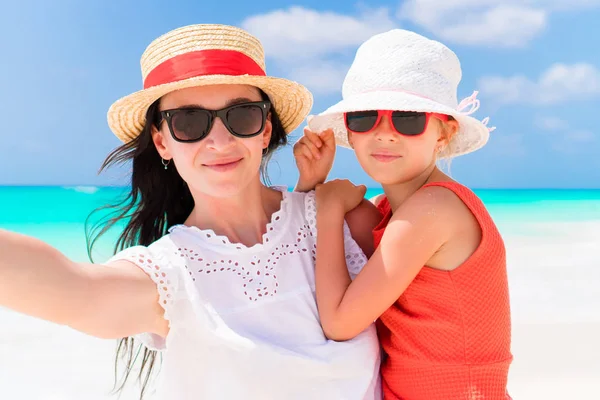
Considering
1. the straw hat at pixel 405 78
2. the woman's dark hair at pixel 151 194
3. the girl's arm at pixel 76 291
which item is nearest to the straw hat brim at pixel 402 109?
the straw hat at pixel 405 78

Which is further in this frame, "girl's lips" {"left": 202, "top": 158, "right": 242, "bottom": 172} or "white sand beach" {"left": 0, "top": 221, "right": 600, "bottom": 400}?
"white sand beach" {"left": 0, "top": 221, "right": 600, "bottom": 400}

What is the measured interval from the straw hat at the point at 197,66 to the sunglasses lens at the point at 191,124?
11 cm

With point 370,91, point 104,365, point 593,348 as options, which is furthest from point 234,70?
point 593,348

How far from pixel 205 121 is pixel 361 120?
0.65 m

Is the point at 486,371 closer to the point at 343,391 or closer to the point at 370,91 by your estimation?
the point at 343,391

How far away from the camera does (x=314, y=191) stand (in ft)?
9.92

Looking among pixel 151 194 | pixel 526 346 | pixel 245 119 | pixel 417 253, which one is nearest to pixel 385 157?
pixel 417 253

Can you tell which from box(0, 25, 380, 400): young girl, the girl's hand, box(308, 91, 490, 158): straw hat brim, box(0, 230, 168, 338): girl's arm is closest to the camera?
box(0, 230, 168, 338): girl's arm

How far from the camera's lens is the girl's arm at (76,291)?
6.07 feet

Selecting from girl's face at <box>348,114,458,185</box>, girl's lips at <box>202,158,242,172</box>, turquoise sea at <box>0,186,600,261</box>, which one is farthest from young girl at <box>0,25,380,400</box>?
turquoise sea at <box>0,186,600,261</box>

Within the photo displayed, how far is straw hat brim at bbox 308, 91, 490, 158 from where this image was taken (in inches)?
101

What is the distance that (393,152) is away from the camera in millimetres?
2646

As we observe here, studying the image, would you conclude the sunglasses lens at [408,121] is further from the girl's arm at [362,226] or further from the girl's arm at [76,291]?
the girl's arm at [76,291]

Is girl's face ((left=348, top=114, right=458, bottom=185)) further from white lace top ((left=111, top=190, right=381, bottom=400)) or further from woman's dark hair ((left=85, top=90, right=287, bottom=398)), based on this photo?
woman's dark hair ((left=85, top=90, right=287, bottom=398))
